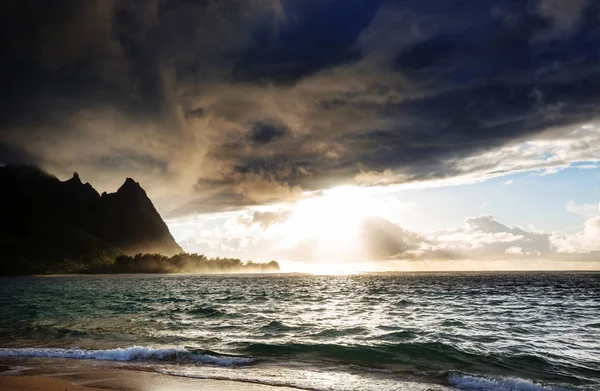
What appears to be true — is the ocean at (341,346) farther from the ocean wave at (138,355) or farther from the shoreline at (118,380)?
the shoreline at (118,380)

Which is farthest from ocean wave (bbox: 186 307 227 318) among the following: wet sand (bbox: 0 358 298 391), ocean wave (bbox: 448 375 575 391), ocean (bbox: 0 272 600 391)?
ocean wave (bbox: 448 375 575 391)

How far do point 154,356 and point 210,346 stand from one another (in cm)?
430

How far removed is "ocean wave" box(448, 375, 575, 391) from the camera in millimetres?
17500

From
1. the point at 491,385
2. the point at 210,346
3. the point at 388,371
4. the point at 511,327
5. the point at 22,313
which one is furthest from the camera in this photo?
the point at 22,313

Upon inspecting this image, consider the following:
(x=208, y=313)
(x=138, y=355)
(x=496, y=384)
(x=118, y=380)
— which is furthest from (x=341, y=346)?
(x=208, y=313)

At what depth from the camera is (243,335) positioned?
30.5 metres

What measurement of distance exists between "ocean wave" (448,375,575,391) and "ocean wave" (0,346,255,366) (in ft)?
34.0

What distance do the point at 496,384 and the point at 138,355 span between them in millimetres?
17613

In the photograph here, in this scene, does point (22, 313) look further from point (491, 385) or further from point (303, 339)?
point (491, 385)

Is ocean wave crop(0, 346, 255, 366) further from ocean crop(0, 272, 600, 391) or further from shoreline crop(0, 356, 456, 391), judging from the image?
shoreline crop(0, 356, 456, 391)

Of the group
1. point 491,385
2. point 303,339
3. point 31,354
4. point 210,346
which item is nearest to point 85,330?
point 31,354

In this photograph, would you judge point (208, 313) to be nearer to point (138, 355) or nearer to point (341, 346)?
point (138, 355)

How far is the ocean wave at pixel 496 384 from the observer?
17500 mm

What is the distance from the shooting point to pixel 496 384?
17.8 metres
